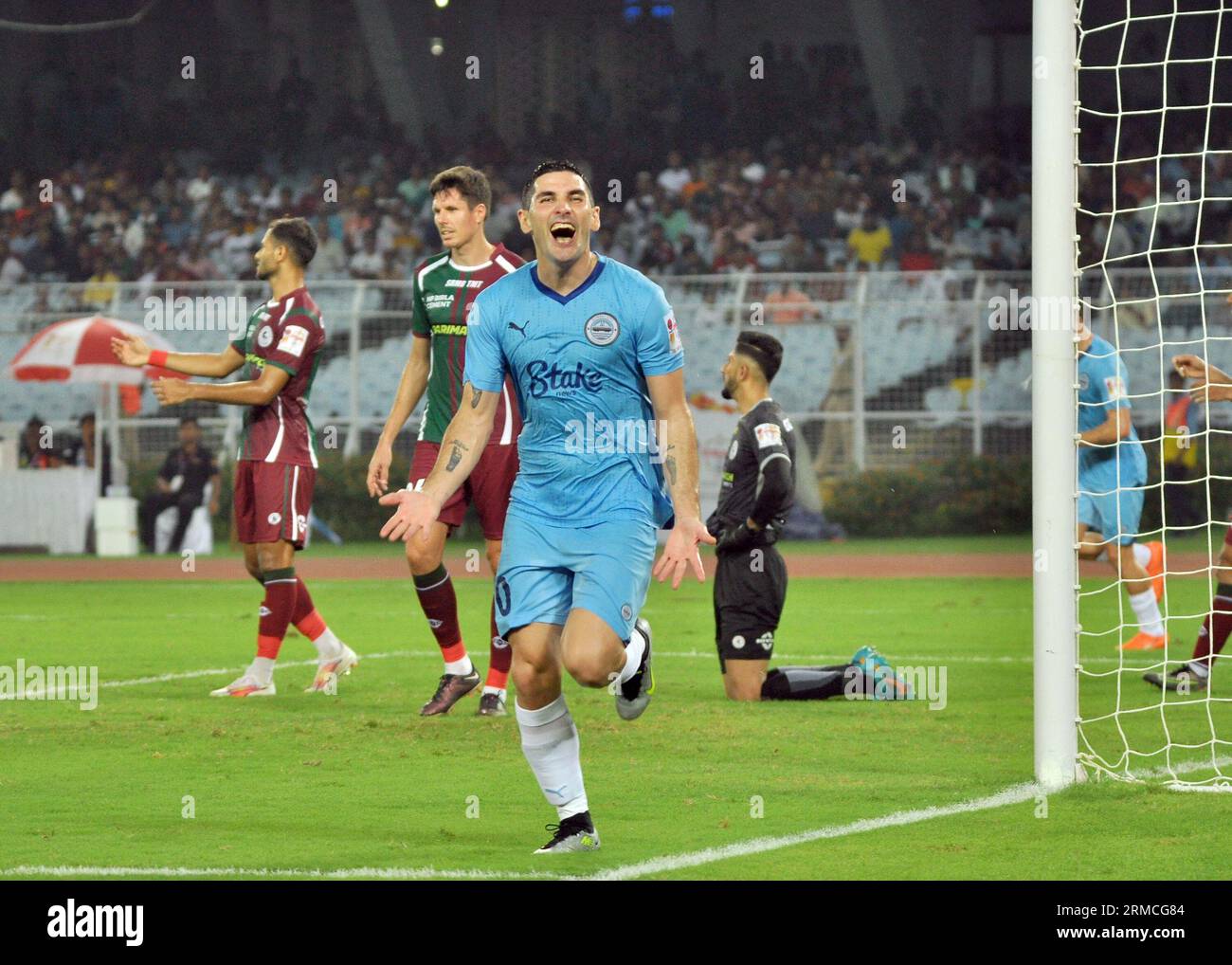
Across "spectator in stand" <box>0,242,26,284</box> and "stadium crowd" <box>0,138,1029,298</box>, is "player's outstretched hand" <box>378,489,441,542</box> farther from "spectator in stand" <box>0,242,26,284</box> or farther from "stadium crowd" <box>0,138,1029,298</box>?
"spectator in stand" <box>0,242,26,284</box>

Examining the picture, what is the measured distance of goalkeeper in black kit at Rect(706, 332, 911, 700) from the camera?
8.71m

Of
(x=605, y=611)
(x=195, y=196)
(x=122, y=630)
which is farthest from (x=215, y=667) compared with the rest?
(x=195, y=196)

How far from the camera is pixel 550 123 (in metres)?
27.7

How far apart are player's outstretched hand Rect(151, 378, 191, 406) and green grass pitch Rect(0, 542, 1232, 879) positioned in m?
1.50

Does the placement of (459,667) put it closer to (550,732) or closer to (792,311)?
(550,732)

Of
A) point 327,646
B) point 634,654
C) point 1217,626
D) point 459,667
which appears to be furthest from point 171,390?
point 1217,626

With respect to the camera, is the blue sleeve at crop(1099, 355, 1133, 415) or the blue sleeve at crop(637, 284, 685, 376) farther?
the blue sleeve at crop(1099, 355, 1133, 415)

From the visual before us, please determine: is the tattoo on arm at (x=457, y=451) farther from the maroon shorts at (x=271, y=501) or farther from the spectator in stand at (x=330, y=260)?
the spectator in stand at (x=330, y=260)

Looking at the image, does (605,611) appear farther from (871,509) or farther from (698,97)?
(698,97)

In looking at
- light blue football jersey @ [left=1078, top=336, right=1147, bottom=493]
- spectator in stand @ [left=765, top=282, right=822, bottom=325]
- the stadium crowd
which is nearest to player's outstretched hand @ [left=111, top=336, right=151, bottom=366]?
light blue football jersey @ [left=1078, top=336, right=1147, bottom=493]

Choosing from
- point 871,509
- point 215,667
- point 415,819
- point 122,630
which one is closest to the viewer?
point 415,819

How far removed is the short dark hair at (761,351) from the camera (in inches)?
349

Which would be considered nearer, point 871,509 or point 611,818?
point 611,818

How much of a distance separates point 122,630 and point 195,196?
50.8 feet
